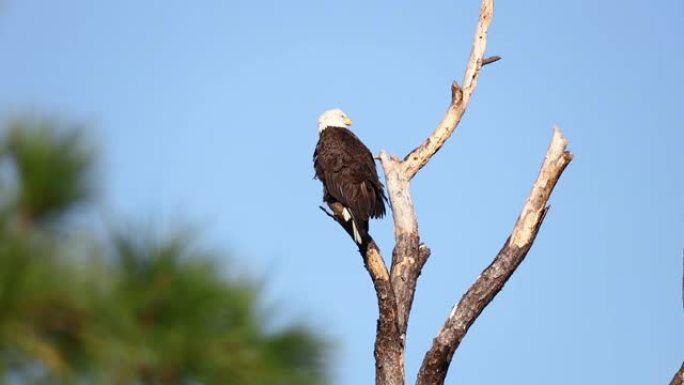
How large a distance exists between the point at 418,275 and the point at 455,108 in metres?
1.36

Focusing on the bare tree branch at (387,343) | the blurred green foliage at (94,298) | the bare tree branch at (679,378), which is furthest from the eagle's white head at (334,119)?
the blurred green foliage at (94,298)

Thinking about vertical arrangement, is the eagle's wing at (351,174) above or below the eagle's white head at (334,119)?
below

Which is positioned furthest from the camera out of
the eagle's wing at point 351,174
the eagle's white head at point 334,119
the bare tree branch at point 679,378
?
the eagle's white head at point 334,119

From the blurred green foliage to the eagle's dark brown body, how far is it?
19.5 feet

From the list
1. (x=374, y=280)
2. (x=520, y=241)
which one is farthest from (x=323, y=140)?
(x=520, y=241)

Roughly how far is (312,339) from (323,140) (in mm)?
7342

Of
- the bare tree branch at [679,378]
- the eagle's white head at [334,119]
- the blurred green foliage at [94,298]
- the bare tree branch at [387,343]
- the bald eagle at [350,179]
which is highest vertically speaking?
the eagle's white head at [334,119]

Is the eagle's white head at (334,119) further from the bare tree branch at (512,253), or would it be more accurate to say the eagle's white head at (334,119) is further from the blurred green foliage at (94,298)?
the blurred green foliage at (94,298)

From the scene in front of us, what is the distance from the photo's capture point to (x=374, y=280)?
7039mm

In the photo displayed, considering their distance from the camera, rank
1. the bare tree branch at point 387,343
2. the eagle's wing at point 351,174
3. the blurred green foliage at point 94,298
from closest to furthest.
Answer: the blurred green foliage at point 94,298, the bare tree branch at point 387,343, the eagle's wing at point 351,174

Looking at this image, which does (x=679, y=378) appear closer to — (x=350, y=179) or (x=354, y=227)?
(x=354, y=227)

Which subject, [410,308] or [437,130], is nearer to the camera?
[410,308]

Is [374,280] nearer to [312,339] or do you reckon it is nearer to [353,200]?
[353,200]

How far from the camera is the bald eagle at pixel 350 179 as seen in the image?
791cm
